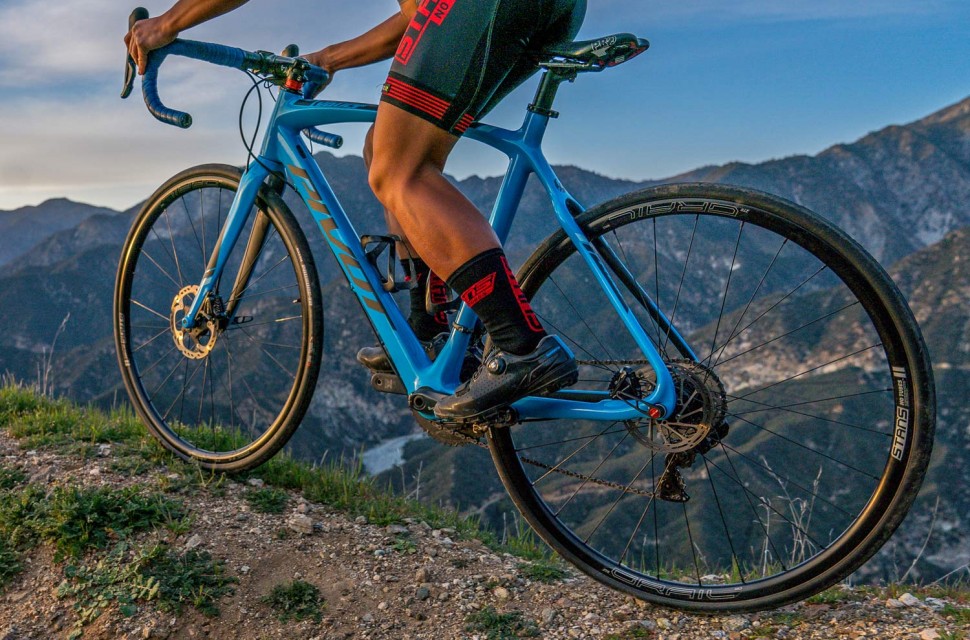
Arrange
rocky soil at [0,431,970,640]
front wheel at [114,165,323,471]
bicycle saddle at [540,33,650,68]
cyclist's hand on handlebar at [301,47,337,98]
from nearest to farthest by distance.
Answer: bicycle saddle at [540,33,650,68] < rocky soil at [0,431,970,640] < front wheel at [114,165,323,471] < cyclist's hand on handlebar at [301,47,337,98]

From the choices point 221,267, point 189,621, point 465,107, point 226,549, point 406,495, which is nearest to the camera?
point 465,107

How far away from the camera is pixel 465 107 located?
269 cm

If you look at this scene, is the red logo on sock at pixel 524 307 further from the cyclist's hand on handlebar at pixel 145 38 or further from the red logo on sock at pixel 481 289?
the cyclist's hand on handlebar at pixel 145 38

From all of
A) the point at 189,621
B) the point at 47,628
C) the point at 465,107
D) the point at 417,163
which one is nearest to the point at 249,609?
the point at 189,621

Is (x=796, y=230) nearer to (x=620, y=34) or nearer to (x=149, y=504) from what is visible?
(x=620, y=34)

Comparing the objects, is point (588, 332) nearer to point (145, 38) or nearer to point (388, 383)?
point (388, 383)

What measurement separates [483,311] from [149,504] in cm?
210

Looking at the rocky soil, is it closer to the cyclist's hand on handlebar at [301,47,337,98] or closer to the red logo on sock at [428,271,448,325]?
the red logo on sock at [428,271,448,325]

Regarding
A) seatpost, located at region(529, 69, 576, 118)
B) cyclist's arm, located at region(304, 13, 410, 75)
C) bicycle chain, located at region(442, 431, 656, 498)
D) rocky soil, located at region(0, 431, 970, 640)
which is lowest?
rocky soil, located at region(0, 431, 970, 640)

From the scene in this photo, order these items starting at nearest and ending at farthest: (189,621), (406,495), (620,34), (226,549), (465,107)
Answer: (620,34) < (465,107) < (189,621) < (226,549) < (406,495)

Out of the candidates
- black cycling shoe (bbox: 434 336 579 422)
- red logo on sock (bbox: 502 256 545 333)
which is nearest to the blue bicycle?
black cycling shoe (bbox: 434 336 579 422)

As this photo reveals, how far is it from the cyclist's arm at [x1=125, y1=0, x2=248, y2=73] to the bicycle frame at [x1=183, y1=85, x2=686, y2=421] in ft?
1.60

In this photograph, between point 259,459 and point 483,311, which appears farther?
point 259,459

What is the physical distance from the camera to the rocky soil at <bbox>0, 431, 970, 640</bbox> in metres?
2.86
